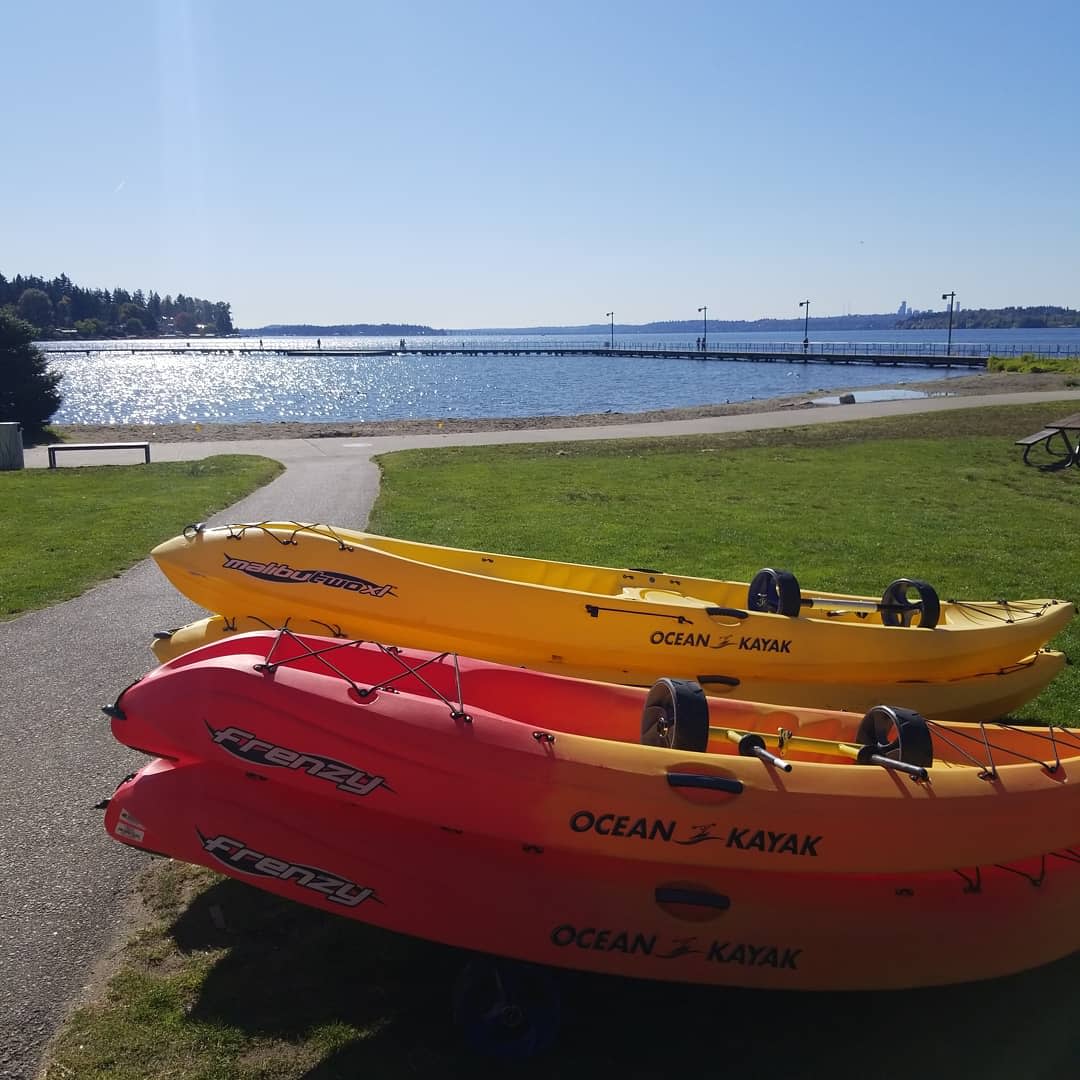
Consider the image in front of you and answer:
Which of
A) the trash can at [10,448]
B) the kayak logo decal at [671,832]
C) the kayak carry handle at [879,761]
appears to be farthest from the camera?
the trash can at [10,448]

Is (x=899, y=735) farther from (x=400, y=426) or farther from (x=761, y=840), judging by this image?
(x=400, y=426)

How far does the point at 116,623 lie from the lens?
8648 millimetres

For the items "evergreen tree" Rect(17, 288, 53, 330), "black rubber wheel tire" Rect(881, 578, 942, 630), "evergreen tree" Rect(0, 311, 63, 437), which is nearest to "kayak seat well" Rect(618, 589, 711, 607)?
"black rubber wheel tire" Rect(881, 578, 942, 630)

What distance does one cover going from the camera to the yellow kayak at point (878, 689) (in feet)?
20.9

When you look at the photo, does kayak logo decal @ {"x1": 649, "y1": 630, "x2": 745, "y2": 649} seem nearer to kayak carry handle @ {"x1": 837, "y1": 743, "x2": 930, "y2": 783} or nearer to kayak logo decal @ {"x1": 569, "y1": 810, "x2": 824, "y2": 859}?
kayak carry handle @ {"x1": 837, "y1": 743, "x2": 930, "y2": 783}

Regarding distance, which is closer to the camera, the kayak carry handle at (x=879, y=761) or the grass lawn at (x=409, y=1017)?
the grass lawn at (x=409, y=1017)

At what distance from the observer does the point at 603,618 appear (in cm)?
652

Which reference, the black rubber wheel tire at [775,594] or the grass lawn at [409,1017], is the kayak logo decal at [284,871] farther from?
the black rubber wheel tire at [775,594]

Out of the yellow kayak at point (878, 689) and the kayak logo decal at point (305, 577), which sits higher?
the kayak logo decal at point (305, 577)

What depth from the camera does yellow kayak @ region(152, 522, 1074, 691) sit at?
6.41m

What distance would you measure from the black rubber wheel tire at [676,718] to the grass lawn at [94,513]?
7258 mm

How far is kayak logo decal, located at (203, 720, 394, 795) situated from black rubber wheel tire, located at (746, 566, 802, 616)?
380 cm

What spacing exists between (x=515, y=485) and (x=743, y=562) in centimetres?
671

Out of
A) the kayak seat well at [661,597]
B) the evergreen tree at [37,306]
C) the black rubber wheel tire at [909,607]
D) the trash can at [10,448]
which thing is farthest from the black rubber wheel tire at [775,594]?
the evergreen tree at [37,306]
